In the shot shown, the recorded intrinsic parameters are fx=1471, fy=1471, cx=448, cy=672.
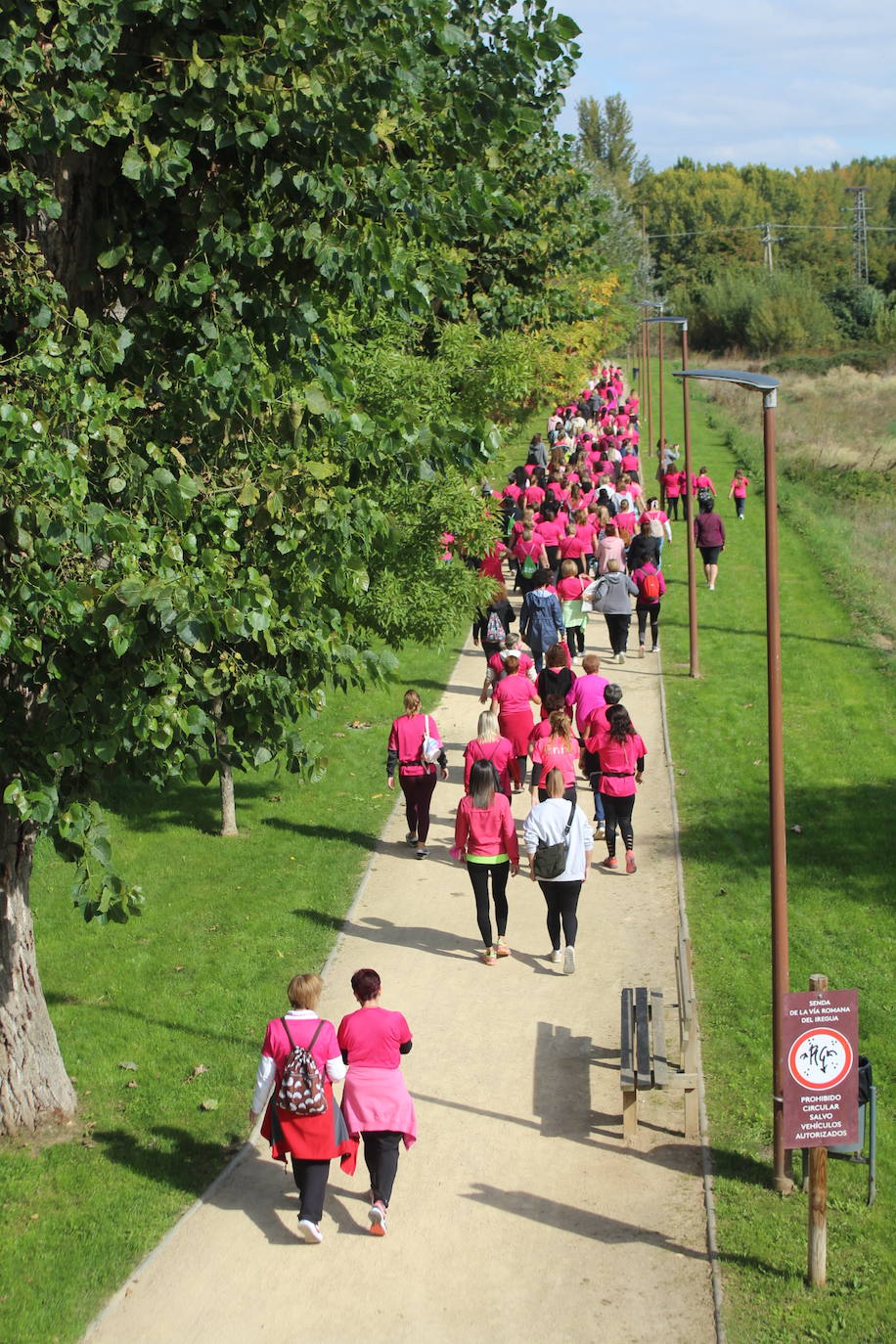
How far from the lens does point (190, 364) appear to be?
312 inches

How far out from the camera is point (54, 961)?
12297 mm

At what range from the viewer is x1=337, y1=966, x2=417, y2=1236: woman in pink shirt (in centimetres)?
813

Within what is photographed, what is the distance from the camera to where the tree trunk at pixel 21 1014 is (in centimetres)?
930

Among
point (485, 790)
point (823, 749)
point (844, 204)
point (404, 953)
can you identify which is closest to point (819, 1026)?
point (485, 790)

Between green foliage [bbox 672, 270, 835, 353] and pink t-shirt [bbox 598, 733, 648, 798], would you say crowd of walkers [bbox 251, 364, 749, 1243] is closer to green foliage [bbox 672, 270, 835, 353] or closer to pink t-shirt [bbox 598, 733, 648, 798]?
pink t-shirt [bbox 598, 733, 648, 798]

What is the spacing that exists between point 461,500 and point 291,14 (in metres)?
8.04

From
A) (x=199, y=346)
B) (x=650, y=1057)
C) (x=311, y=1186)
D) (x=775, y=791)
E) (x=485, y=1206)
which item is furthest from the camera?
(x=650, y=1057)

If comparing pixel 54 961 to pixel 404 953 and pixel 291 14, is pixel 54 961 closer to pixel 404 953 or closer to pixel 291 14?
pixel 404 953

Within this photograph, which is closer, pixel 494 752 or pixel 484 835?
pixel 484 835

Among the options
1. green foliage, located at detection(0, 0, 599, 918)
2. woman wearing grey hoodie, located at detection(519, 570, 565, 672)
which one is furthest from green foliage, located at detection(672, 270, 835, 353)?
green foliage, located at detection(0, 0, 599, 918)

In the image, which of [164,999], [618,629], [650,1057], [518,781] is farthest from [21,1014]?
[618,629]

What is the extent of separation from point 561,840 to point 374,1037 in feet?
11.3

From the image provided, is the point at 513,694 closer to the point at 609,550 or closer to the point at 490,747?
the point at 490,747

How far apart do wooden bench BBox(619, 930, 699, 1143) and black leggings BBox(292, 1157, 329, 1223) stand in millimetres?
2025
